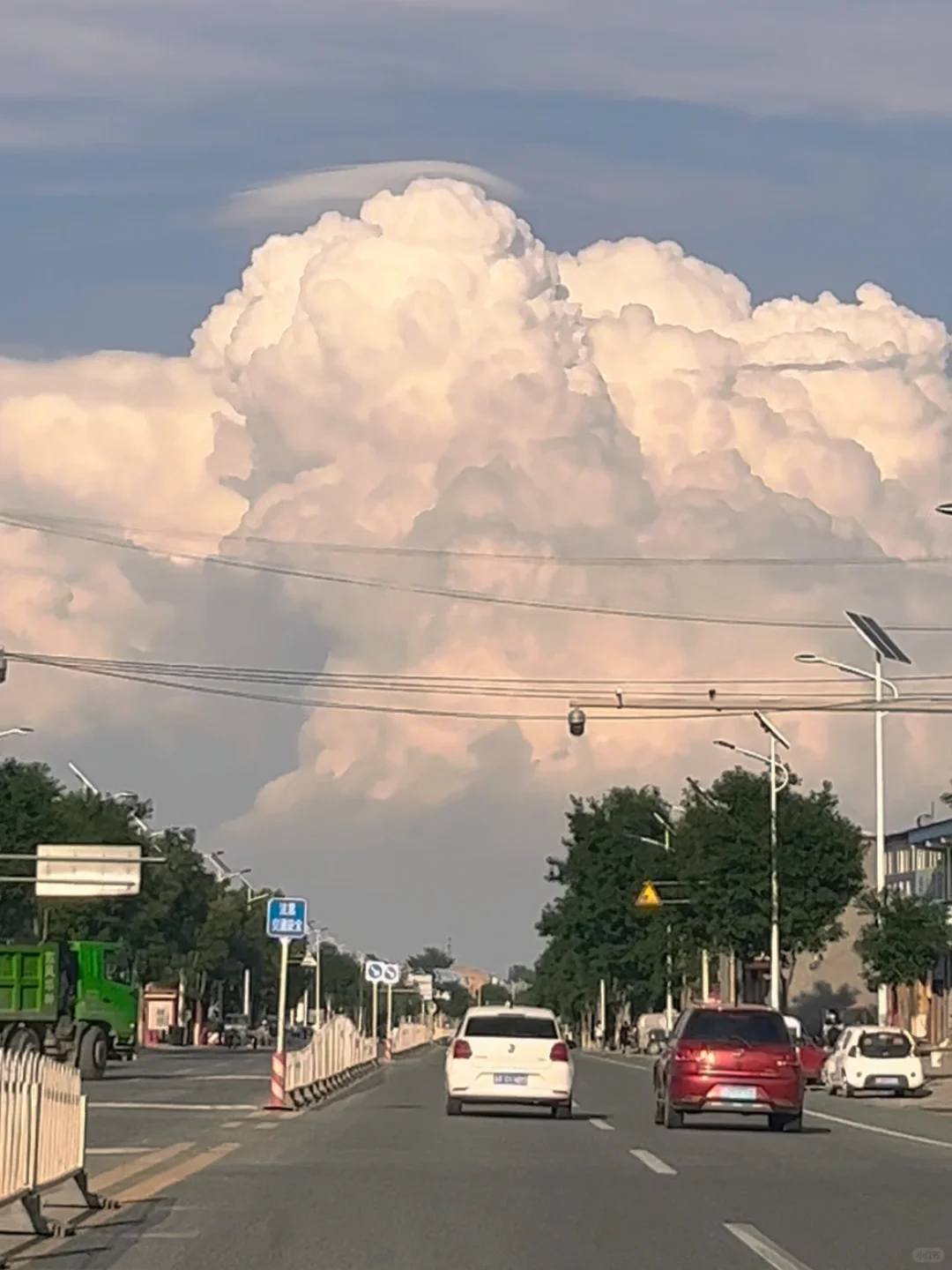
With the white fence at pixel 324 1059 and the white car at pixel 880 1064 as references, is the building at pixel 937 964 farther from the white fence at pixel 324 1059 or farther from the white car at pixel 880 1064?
the white fence at pixel 324 1059

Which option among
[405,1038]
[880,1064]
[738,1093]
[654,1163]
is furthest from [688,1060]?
[405,1038]

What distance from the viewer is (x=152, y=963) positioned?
106m

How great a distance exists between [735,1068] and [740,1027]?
69 cm

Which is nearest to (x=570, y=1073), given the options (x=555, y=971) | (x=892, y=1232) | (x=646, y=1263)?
(x=892, y=1232)

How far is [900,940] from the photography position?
65562mm

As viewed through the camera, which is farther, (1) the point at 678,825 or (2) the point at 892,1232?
(1) the point at 678,825

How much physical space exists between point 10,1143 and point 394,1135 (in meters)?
14.5

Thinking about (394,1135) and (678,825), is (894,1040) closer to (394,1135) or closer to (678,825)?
(394,1135)

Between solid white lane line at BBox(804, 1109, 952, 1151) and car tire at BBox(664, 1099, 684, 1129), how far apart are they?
109 inches

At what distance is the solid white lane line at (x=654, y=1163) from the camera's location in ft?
76.4

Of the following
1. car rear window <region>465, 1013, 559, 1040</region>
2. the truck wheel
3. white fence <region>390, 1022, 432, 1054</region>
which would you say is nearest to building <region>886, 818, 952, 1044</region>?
white fence <region>390, 1022, 432, 1054</region>

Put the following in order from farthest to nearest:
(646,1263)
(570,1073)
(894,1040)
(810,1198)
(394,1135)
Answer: (894,1040)
(570,1073)
(394,1135)
(810,1198)
(646,1263)

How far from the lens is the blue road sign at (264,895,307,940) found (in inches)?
1556

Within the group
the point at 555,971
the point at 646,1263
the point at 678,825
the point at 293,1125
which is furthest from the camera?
the point at 555,971
